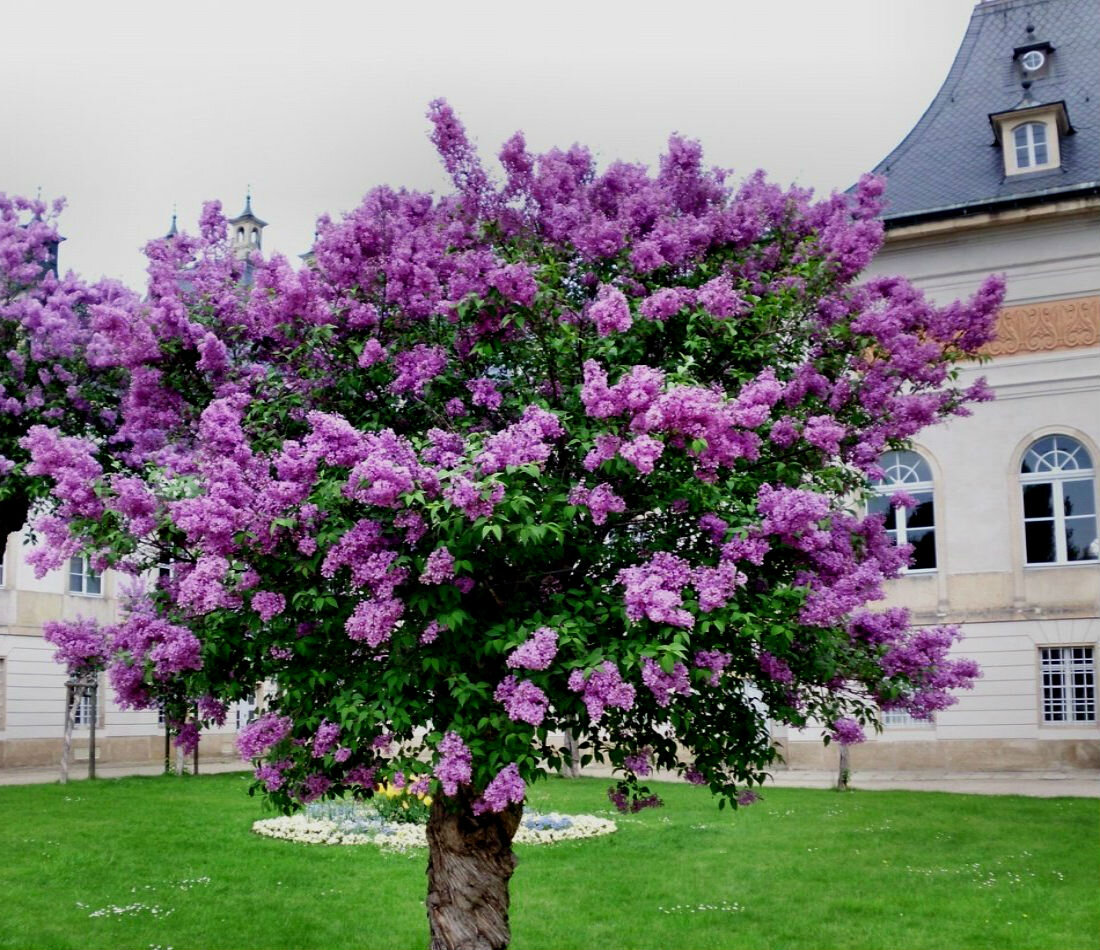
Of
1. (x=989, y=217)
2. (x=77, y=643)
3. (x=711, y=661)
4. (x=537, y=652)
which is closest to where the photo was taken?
(x=537, y=652)

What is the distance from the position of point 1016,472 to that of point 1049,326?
3025 millimetres

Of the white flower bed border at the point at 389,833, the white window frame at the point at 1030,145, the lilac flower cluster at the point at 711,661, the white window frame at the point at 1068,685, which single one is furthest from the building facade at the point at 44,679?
the lilac flower cluster at the point at 711,661

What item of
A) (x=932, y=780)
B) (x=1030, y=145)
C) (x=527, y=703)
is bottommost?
(x=932, y=780)

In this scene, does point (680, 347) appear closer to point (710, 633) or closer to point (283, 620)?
point (710, 633)

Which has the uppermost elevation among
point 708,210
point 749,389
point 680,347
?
point 708,210

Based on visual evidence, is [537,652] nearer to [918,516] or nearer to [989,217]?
[918,516]

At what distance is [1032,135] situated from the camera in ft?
83.9

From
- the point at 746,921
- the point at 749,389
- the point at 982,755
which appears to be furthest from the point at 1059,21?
the point at 749,389

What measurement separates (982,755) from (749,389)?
21.1 metres

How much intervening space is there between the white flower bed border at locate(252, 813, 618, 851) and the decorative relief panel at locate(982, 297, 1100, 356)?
14004 mm

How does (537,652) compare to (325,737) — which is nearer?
(537,652)

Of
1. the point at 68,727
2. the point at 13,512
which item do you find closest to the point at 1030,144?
the point at 13,512

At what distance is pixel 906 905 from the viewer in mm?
10453

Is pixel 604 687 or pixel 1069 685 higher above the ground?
pixel 604 687
